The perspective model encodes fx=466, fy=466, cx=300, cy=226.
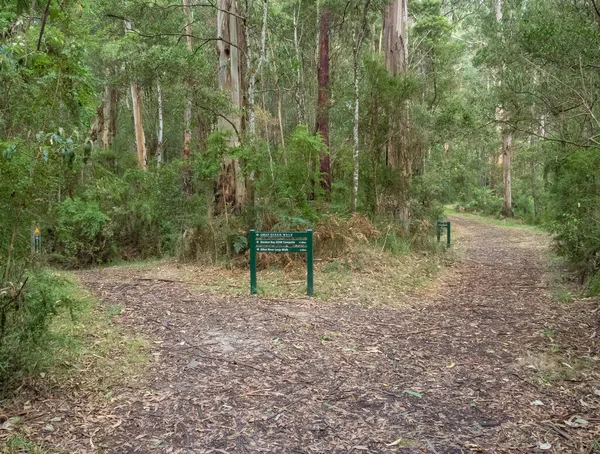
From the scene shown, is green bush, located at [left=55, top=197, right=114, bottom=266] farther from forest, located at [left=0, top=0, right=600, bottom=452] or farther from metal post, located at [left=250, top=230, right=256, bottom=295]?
metal post, located at [left=250, top=230, right=256, bottom=295]

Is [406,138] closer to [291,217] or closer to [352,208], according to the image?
[352,208]

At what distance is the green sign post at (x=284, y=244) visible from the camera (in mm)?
7609

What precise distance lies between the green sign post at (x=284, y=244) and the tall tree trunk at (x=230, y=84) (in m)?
3.64

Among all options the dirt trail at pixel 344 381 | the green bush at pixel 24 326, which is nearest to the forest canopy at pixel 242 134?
the green bush at pixel 24 326

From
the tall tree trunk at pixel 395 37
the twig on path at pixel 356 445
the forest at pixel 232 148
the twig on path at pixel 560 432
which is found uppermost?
the tall tree trunk at pixel 395 37

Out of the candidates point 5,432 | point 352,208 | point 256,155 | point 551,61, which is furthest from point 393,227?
point 5,432

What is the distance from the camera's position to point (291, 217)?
31.7ft

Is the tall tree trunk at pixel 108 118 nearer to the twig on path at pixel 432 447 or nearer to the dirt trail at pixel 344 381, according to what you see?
the dirt trail at pixel 344 381

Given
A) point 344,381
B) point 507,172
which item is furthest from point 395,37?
point 507,172

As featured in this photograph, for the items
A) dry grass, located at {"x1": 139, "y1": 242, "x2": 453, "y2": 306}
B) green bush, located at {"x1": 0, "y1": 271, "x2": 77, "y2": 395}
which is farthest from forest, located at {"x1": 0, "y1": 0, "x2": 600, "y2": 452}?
dry grass, located at {"x1": 139, "y1": 242, "x2": 453, "y2": 306}

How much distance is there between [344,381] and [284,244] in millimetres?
3464

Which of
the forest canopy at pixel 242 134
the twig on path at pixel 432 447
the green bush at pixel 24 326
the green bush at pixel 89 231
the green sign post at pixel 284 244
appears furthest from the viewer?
the green bush at pixel 89 231

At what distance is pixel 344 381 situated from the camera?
4520 millimetres

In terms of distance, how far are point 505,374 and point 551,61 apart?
22.4 ft
